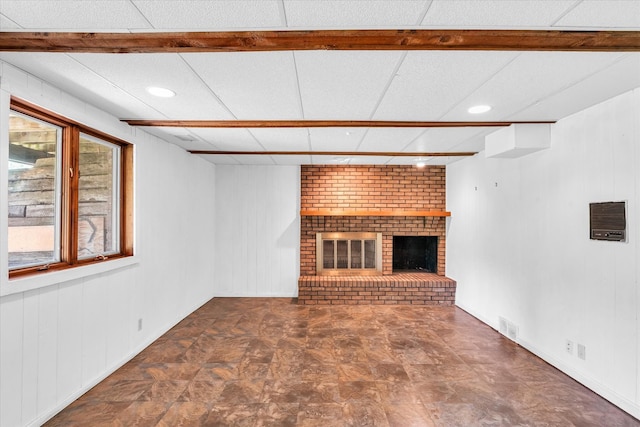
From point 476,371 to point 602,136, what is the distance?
7.34 feet

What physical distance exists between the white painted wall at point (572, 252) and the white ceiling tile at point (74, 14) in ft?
10.5

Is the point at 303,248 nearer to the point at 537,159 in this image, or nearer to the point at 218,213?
the point at 218,213

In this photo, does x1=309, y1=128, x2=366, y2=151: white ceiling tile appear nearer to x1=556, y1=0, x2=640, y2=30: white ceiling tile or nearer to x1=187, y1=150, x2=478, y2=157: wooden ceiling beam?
x1=187, y1=150, x2=478, y2=157: wooden ceiling beam

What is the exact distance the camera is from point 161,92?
7.67 ft

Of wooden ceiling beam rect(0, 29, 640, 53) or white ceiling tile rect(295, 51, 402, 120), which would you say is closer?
wooden ceiling beam rect(0, 29, 640, 53)

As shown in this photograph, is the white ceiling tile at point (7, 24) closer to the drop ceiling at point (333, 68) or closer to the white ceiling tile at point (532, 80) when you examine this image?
the drop ceiling at point (333, 68)

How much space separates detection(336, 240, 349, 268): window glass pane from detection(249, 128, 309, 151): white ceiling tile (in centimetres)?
208

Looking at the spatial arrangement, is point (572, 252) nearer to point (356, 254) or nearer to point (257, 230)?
point (356, 254)

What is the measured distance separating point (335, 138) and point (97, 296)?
2759mm

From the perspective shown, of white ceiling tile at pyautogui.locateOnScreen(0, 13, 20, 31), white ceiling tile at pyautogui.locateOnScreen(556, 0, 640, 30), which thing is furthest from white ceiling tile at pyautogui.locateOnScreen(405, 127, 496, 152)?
white ceiling tile at pyautogui.locateOnScreen(0, 13, 20, 31)

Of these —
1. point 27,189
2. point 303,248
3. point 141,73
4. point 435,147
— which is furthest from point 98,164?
point 435,147

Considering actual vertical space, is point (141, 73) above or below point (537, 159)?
above

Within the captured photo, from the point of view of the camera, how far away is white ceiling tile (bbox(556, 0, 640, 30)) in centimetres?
136

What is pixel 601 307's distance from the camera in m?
2.52
